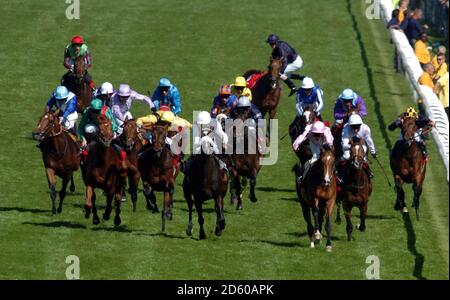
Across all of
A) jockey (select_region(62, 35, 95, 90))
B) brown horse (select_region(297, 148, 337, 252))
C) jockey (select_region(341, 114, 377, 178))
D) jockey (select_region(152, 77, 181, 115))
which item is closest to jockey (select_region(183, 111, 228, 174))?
brown horse (select_region(297, 148, 337, 252))

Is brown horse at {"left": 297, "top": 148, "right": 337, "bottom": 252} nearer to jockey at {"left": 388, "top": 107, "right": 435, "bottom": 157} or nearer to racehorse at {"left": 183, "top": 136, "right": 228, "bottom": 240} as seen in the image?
racehorse at {"left": 183, "top": 136, "right": 228, "bottom": 240}

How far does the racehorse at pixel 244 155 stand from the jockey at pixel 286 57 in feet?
14.8

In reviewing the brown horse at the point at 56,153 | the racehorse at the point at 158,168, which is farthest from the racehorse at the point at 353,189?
the brown horse at the point at 56,153

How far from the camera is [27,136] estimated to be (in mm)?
33688

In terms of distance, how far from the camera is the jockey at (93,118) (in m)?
26.0

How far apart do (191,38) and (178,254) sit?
17.8m

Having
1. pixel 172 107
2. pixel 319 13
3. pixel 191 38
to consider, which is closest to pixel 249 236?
pixel 172 107

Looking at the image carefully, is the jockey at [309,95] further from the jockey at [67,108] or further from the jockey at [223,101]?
the jockey at [67,108]

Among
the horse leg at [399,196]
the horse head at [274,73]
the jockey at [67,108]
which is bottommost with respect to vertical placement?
the horse leg at [399,196]

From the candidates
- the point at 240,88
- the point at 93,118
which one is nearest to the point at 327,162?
the point at 93,118

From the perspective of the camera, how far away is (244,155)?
1096 inches

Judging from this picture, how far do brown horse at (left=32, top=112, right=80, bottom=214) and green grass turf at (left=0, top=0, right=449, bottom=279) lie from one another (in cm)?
65

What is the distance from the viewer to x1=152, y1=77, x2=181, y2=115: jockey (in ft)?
94.0
